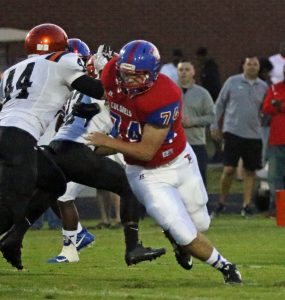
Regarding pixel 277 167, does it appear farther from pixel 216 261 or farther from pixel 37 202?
pixel 216 261

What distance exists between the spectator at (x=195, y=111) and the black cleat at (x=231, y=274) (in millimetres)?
6335

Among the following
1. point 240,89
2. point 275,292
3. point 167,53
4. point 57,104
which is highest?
point 57,104

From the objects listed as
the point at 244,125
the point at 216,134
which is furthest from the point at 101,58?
the point at 216,134

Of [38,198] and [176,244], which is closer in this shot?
[176,244]

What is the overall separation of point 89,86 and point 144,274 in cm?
142

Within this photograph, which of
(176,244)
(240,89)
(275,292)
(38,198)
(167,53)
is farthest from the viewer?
(167,53)

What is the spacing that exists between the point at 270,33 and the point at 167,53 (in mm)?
2132

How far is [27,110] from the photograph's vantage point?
974cm

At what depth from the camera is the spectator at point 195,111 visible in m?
15.5

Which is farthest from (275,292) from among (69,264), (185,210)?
(69,264)

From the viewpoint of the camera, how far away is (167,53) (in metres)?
27.1

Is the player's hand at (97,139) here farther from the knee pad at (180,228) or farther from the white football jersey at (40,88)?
the white football jersey at (40,88)

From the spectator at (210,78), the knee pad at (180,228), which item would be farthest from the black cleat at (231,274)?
the spectator at (210,78)

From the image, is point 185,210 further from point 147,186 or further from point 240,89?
point 240,89
